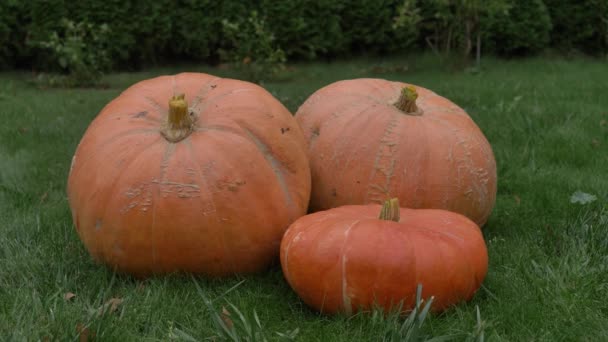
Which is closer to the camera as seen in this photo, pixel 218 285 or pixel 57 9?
pixel 218 285

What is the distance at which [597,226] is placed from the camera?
2828mm

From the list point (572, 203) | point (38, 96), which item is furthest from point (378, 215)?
point (38, 96)

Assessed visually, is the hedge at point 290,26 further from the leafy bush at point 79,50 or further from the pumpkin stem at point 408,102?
the pumpkin stem at point 408,102

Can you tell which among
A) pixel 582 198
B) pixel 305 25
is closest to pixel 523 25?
pixel 305 25

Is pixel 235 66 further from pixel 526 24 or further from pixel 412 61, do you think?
pixel 526 24

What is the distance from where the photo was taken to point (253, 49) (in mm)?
9086

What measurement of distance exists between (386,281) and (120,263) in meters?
1.02

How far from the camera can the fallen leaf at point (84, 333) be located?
1.95 metres

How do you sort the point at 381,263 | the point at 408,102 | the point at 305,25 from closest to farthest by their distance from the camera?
the point at 381,263
the point at 408,102
the point at 305,25

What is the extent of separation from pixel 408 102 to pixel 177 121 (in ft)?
3.38

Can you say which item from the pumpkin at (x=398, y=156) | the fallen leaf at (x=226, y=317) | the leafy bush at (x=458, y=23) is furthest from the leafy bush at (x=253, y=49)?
the fallen leaf at (x=226, y=317)

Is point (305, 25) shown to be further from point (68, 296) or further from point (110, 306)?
point (110, 306)

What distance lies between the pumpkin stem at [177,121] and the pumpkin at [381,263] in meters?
0.60

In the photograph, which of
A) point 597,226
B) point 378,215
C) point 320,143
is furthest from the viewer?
A: point 320,143
